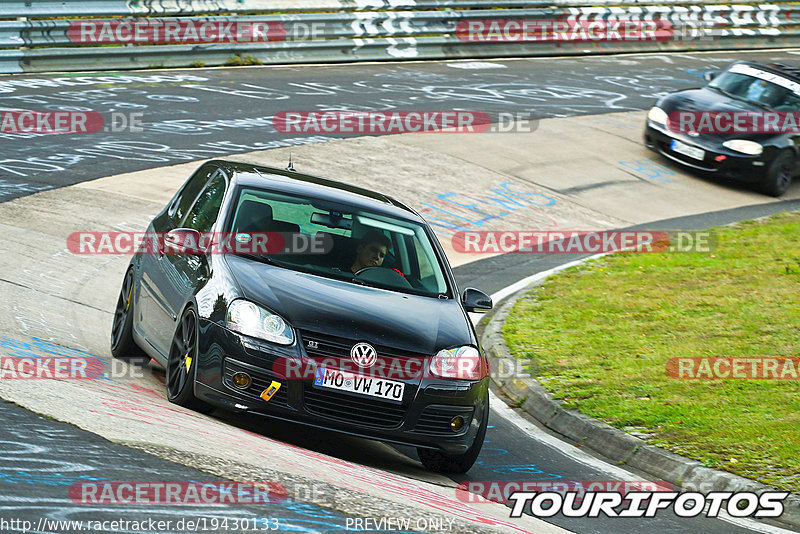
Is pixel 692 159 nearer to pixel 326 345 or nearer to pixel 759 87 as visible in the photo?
pixel 759 87

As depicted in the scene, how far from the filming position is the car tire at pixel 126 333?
27.4 feet

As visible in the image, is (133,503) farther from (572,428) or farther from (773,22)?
(773,22)

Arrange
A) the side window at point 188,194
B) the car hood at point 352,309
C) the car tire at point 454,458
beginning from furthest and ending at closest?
the side window at point 188,194 < the car tire at point 454,458 < the car hood at point 352,309

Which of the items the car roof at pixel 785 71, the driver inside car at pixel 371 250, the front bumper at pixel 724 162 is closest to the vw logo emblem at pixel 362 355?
the driver inside car at pixel 371 250

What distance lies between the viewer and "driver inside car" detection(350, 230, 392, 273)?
300 inches

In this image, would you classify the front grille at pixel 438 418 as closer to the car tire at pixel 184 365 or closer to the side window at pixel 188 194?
the car tire at pixel 184 365

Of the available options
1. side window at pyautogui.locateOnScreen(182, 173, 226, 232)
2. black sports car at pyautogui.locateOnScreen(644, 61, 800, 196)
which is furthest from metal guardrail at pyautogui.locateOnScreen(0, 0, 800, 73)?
side window at pyautogui.locateOnScreen(182, 173, 226, 232)

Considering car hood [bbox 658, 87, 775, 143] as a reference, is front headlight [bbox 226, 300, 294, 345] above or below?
above

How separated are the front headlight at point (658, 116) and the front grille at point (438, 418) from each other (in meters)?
12.8

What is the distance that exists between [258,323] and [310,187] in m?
1.85

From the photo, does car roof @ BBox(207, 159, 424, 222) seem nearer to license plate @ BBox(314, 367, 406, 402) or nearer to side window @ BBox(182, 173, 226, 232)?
side window @ BBox(182, 173, 226, 232)

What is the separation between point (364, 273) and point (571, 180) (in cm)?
1055

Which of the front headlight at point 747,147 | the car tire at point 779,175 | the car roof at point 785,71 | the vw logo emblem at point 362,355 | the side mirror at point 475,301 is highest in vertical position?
the car roof at point 785,71

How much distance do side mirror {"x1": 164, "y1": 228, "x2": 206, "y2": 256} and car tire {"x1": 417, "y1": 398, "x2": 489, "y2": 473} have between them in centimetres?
196
